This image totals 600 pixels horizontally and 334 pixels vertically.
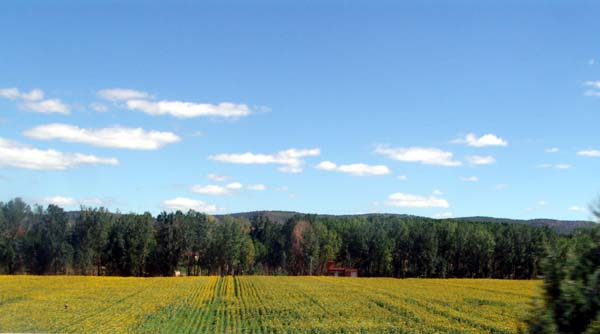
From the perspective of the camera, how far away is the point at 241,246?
379ft

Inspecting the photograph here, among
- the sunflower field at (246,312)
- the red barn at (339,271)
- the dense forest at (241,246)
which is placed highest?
the dense forest at (241,246)

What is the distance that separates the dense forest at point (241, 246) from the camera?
334 feet

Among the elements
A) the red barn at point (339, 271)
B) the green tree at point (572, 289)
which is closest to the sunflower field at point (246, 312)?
the green tree at point (572, 289)

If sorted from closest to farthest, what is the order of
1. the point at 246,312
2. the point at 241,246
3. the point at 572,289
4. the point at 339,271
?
1. the point at 572,289
2. the point at 246,312
3. the point at 241,246
4. the point at 339,271

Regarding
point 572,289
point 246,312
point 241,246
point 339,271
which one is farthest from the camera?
point 339,271

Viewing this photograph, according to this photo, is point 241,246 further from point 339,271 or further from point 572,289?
point 572,289

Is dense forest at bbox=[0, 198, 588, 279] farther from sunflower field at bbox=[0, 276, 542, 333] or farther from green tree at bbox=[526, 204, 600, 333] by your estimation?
green tree at bbox=[526, 204, 600, 333]

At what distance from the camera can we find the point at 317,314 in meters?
37.9

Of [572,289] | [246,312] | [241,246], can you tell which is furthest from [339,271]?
[572,289]

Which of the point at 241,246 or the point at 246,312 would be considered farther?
the point at 241,246

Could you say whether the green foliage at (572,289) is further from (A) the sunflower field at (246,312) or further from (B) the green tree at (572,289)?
(A) the sunflower field at (246,312)

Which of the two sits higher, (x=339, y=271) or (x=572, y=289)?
(x=572, y=289)

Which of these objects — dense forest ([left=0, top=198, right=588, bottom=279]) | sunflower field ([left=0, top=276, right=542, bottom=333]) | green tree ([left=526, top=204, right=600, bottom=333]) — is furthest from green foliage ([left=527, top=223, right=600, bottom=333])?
dense forest ([left=0, top=198, right=588, bottom=279])

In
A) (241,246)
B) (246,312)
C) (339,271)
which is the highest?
(241,246)
